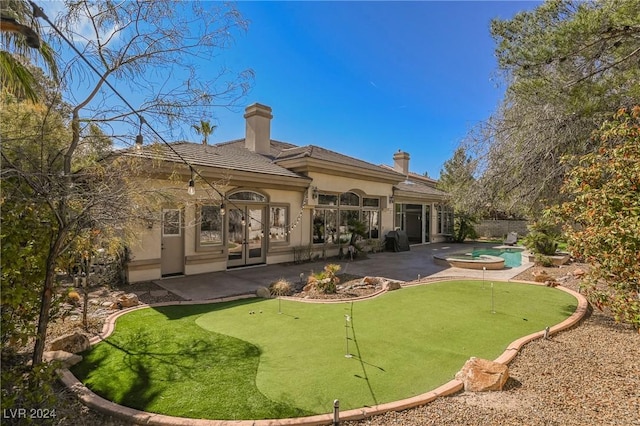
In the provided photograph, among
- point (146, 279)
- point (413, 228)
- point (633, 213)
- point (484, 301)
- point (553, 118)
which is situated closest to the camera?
point (633, 213)

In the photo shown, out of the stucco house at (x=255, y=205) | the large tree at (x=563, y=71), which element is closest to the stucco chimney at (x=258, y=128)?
the stucco house at (x=255, y=205)

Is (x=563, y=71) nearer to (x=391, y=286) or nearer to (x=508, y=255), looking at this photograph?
(x=391, y=286)

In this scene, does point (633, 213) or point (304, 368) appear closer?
point (633, 213)

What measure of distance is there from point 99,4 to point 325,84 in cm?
1239

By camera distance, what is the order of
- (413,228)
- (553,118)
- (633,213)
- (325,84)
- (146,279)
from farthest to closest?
(413,228) < (325,84) < (146,279) < (553,118) < (633,213)

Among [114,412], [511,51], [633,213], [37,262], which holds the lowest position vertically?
[114,412]

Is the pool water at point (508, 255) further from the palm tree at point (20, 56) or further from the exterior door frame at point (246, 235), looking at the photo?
the palm tree at point (20, 56)

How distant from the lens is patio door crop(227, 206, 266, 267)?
13.3 m

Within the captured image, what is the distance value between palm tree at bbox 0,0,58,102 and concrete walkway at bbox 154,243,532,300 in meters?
5.98

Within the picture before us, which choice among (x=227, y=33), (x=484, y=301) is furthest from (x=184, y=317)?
(x=484, y=301)

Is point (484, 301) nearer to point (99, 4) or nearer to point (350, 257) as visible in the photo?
point (350, 257)

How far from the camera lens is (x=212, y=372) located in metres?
4.78

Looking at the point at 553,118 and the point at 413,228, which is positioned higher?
the point at 553,118

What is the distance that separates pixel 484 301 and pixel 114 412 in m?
8.28
